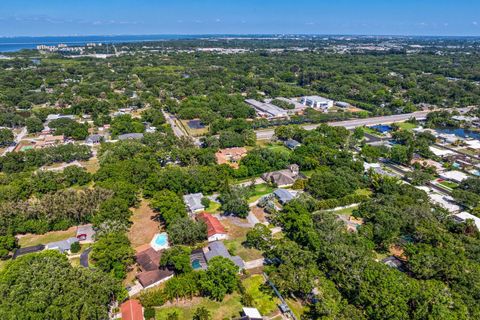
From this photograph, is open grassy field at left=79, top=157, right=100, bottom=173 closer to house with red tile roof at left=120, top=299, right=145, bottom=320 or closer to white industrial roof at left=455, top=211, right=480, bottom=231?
house with red tile roof at left=120, top=299, right=145, bottom=320

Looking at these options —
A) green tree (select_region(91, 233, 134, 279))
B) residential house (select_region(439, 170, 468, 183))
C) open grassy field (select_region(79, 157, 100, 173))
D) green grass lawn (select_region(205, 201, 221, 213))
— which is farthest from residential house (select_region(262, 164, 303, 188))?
open grassy field (select_region(79, 157, 100, 173))

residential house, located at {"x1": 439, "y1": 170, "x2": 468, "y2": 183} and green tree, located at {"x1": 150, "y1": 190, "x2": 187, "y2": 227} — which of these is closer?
green tree, located at {"x1": 150, "y1": 190, "x2": 187, "y2": 227}

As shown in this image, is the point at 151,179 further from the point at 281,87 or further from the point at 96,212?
the point at 281,87

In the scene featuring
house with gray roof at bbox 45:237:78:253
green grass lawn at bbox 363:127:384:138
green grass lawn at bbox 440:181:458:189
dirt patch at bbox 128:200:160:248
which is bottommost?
green grass lawn at bbox 440:181:458:189

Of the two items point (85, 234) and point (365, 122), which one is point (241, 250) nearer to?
point (85, 234)

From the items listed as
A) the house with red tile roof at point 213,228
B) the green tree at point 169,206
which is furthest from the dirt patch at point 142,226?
the house with red tile roof at point 213,228

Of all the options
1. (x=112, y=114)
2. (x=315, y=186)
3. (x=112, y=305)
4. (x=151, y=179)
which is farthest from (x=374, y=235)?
(x=112, y=114)
